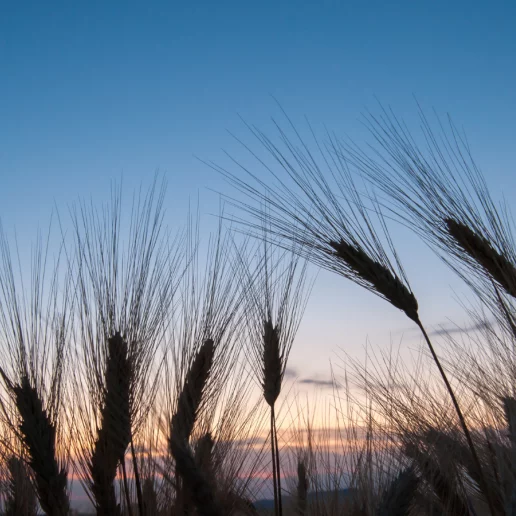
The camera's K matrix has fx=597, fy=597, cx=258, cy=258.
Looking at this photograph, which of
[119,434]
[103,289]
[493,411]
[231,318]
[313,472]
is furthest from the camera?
[313,472]

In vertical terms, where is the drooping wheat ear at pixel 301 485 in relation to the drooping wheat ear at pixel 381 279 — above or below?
Answer: below

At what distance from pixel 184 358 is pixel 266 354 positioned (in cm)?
80

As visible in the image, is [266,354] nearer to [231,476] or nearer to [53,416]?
[231,476]

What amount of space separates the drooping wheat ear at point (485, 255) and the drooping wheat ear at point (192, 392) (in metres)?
1.23

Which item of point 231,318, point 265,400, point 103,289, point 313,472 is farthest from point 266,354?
point 103,289

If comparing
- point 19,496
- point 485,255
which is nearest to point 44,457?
point 19,496

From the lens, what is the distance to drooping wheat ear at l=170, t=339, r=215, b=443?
236cm

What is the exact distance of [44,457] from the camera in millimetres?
2312

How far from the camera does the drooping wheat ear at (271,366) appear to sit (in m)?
3.21

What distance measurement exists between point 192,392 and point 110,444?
0.42 m

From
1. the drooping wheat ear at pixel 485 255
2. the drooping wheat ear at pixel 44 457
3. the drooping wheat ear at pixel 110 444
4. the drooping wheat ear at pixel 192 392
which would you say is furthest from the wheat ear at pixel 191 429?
the drooping wheat ear at pixel 485 255

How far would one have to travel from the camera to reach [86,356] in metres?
2.45

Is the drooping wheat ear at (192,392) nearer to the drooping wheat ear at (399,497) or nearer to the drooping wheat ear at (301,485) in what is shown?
the drooping wheat ear at (399,497)

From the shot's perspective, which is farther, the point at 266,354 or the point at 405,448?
the point at 266,354
